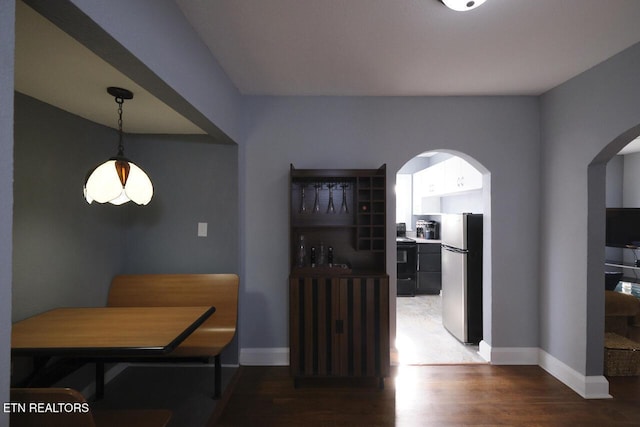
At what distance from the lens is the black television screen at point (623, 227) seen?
4531 mm

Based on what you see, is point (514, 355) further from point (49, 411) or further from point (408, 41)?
point (49, 411)

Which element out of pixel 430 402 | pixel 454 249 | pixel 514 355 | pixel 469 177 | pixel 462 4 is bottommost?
pixel 430 402

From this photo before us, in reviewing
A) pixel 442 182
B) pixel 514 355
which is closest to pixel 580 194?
pixel 514 355

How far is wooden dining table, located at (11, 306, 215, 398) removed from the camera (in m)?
1.48

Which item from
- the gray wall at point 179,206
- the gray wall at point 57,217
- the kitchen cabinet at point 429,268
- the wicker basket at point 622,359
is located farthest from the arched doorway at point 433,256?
the gray wall at point 57,217

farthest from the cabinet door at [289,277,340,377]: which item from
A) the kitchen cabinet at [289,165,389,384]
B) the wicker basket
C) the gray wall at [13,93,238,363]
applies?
the wicker basket

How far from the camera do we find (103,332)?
1688 mm

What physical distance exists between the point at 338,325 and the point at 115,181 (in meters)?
1.86

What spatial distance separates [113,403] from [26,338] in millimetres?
1058

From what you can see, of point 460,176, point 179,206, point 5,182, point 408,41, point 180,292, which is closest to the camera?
point 5,182

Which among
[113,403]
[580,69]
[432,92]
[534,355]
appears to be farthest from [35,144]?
[534,355]

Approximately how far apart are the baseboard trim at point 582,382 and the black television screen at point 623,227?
3121mm

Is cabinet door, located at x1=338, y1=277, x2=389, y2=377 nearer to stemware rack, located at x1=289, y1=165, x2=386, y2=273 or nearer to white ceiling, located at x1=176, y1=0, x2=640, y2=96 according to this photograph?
stemware rack, located at x1=289, y1=165, x2=386, y2=273

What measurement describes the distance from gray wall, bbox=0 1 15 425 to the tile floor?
285 cm
